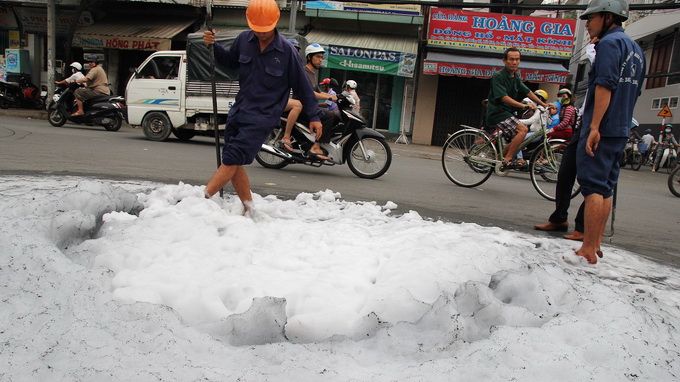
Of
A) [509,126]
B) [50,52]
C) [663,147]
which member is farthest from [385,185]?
[663,147]

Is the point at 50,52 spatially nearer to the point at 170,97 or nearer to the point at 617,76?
the point at 170,97

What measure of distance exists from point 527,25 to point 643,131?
1011cm

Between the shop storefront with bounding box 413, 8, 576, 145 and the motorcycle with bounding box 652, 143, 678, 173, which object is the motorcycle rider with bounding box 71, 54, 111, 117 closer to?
the shop storefront with bounding box 413, 8, 576, 145

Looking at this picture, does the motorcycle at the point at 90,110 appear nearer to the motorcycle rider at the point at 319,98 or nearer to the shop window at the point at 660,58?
the motorcycle rider at the point at 319,98

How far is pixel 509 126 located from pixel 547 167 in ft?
2.32

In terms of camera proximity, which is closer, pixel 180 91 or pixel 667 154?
pixel 180 91

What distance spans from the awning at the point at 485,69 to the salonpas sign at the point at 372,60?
0.65 m

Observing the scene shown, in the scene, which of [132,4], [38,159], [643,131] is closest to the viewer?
[38,159]

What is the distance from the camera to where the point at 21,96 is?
16.3 metres

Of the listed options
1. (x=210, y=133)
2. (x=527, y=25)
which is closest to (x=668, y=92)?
(x=527, y=25)

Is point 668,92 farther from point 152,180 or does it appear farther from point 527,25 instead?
point 152,180

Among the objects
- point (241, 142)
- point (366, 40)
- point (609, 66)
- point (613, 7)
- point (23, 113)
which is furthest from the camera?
point (366, 40)

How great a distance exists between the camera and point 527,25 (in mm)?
16969

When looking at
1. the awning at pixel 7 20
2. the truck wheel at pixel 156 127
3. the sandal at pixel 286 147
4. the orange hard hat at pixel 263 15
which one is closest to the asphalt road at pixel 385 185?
the sandal at pixel 286 147
